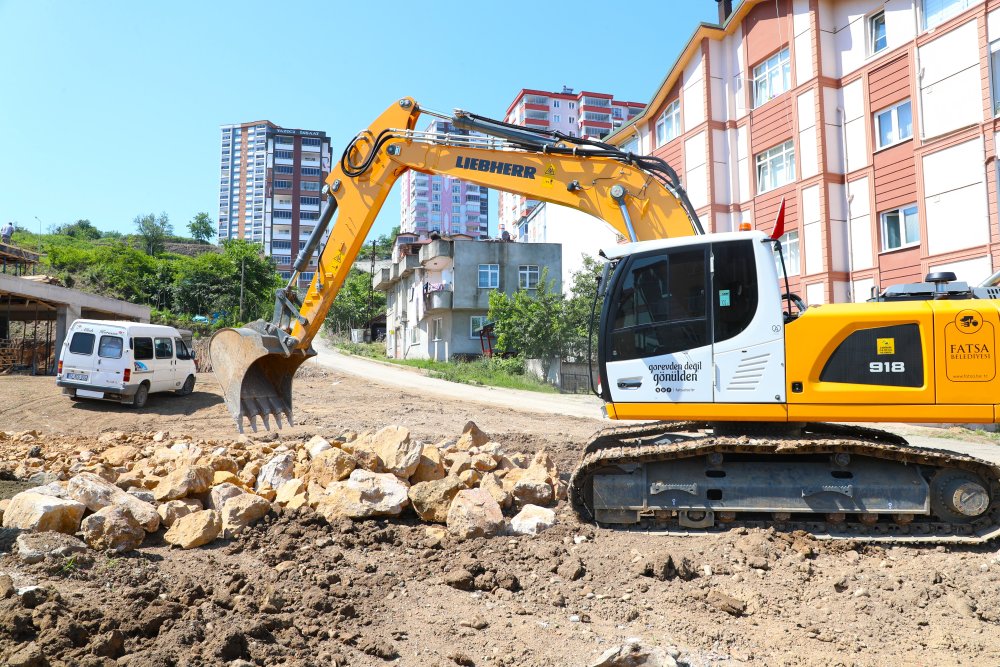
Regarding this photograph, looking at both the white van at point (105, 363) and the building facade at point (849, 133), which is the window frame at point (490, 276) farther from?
the white van at point (105, 363)

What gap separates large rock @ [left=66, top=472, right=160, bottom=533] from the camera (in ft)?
18.9

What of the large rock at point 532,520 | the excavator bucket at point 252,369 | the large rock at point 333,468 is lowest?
the large rock at point 532,520

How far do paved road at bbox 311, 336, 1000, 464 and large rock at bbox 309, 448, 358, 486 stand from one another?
9873 millimetres

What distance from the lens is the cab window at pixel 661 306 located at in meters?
6.49

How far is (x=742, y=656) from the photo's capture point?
425 centimetres

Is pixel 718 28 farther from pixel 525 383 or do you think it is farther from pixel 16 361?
pixel 16 361

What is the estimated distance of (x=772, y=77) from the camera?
23.3 metres

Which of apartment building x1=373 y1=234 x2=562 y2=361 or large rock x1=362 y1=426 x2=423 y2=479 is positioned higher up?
apartment building x1=373 y1=234 x2=562 y2=361

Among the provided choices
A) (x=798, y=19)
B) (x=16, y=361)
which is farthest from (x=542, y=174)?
(x=16, y=361)

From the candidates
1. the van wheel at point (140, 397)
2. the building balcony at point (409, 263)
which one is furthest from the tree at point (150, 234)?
the van wheel at point (140, 397)

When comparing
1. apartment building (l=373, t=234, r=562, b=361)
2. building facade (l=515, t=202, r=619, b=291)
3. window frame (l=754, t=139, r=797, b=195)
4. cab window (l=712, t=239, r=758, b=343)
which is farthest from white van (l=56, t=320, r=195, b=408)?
apartment building (l=373, t=234, r=562, b=361)

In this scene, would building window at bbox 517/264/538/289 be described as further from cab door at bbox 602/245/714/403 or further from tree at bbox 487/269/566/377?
cab door at bbox 602/245/714/403

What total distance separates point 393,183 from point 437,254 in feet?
108

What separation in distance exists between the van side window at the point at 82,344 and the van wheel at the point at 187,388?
9.28 ft
